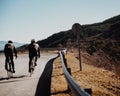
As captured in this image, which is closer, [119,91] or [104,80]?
[119,91]

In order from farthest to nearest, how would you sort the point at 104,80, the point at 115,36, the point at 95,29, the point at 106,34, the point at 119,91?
the point at 95,29 → the point at 106,34 → the point at 115,36 → the point at 104,80 → the point at 119,91

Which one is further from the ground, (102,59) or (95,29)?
(95,29)

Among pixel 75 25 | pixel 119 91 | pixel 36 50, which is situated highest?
pixel 75 25

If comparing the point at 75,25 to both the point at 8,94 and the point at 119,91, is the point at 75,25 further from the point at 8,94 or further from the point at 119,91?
the point at 8,94

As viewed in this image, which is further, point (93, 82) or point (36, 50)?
point (36, 50)

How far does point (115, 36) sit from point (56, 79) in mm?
99015

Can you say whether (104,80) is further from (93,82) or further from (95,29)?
(95,29)

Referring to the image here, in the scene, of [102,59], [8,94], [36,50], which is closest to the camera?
[8,94]

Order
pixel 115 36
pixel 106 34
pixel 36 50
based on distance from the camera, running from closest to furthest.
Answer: pixel 36 50
pixel 115 36
pixel 106 34

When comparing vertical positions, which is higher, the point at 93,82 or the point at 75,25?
the point at 75,25

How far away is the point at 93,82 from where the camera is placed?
1399cm

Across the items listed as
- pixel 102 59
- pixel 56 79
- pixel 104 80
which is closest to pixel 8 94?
pixel 56 79

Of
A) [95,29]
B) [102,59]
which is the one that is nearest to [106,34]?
[95,29]

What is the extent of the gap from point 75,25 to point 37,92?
756 cm
